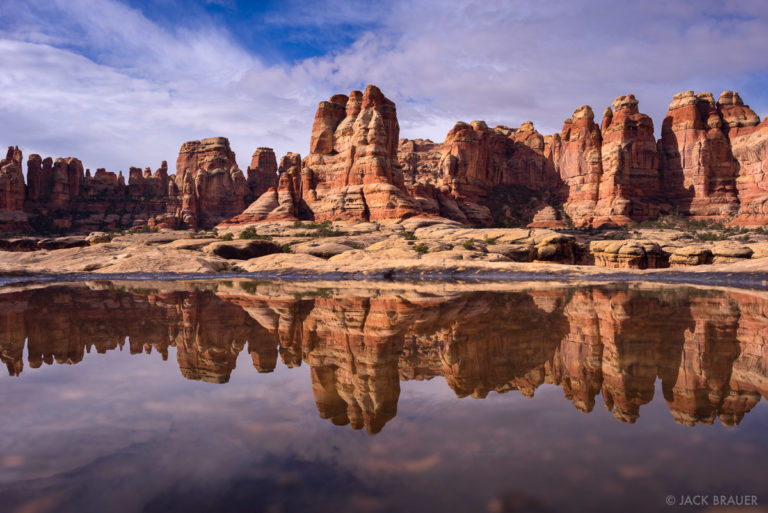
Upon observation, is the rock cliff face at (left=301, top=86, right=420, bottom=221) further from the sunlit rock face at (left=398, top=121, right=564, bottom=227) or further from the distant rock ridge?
the sunlit rock face at (left=398, top=121, right=564, bottom=227)

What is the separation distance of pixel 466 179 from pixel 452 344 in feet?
243

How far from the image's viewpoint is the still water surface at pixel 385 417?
11.0 ft

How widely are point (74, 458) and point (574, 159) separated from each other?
86241 millimetres

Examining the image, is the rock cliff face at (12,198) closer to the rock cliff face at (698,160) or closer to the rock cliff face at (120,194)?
the rock cliff face at (120,194)

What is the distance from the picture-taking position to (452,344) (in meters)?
8.09

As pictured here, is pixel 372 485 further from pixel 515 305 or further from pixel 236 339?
pixel 515 305

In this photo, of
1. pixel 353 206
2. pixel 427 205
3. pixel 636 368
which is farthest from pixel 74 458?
pixel 427 205

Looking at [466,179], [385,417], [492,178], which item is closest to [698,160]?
[492,178]

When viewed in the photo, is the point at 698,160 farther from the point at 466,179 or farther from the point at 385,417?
the point at 385,417

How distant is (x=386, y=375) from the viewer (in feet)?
20.6

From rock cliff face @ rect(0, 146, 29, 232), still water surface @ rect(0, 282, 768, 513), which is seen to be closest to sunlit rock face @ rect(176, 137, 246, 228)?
rock cliff face @ rect(0, 146, 29, 232)

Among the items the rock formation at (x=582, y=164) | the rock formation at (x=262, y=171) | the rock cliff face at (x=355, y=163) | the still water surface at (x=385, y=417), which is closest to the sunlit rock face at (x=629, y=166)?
the rock formation at (x=582, y=164)

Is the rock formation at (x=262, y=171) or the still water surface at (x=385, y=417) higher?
the rock formation at (x=262, y=171)

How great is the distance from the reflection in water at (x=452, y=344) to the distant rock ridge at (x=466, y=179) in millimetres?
43492
